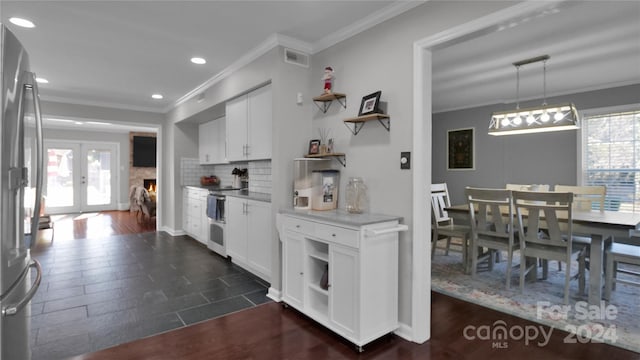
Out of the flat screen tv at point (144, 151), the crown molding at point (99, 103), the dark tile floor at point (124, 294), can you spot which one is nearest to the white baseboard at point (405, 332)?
the dark tile floor at point (124, 294)

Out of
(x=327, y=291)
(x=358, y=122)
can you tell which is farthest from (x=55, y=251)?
(x=358, y=122)

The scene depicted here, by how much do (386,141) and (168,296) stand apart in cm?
251

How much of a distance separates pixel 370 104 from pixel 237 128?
7.21ft

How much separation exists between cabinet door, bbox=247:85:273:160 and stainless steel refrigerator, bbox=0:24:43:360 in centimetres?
214

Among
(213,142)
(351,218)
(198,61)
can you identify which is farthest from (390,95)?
(213,142)

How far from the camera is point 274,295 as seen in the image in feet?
10.1

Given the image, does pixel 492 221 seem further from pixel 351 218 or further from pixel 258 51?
pixel 258 51

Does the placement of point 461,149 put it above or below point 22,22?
below

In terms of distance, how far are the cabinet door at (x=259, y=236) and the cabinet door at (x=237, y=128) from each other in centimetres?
84

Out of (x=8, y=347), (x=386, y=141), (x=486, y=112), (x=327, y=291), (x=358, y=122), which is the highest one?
(x=486, y=112)

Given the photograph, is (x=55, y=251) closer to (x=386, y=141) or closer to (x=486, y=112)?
(x=386, y=141)

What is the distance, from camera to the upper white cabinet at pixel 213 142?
543 centimetres

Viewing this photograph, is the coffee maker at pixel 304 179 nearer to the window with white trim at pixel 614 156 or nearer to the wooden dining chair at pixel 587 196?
the wooden dining chair at pixel 587 196

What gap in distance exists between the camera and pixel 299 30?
2.90 meters
